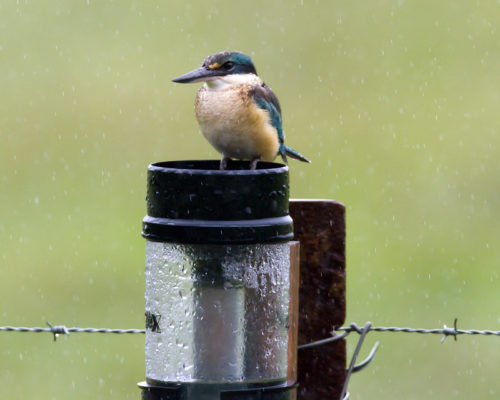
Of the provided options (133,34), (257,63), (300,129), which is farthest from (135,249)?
(133,34)

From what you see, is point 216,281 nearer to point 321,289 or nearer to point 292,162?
point 321,289

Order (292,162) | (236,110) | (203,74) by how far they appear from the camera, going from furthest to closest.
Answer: (292,162), (236,110), (203,74)

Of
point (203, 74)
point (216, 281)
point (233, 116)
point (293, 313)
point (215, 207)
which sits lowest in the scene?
point (293, 313)

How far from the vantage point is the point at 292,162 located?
15961 mm

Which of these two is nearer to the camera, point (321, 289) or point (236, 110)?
point (321, 289)

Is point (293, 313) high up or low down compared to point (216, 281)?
down

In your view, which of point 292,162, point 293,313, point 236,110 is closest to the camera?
point 293,313

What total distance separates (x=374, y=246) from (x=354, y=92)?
178 inches

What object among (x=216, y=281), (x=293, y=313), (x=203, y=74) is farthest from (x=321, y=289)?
(x=203, y=74)

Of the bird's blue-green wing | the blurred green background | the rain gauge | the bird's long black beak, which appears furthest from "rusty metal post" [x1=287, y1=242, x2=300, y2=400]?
the blurred green background

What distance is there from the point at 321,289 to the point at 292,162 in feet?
39.1

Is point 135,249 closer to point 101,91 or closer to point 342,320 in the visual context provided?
Answer: point 101,91

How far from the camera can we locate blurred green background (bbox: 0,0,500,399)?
12227 millimetres

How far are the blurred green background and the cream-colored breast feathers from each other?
663 centimetres
